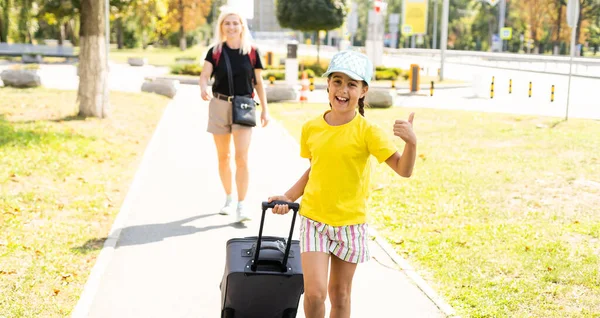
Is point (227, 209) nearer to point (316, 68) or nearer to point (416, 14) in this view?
point (316, 68)

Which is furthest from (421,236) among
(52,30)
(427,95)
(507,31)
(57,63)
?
(52,30)

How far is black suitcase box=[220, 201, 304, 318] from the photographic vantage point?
396cm

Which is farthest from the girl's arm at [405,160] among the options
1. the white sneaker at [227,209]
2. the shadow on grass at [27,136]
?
the shadow on grass at [27,136]

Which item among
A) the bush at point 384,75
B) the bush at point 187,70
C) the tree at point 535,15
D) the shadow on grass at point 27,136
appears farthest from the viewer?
the tree at point 535,15

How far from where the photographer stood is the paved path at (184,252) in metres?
5.14

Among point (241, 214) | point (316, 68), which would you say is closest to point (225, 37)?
point (241, 214)

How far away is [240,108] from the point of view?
7.06 metres

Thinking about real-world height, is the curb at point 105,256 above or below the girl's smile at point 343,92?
below

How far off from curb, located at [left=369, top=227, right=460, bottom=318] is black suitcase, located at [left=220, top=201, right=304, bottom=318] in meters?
1.35

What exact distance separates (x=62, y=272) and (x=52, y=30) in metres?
73.5

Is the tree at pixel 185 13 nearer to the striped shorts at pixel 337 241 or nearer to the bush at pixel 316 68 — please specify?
the bush at pixel 316 68

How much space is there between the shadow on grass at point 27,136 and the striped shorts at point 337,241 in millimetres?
8361

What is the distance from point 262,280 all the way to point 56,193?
17.2 ft

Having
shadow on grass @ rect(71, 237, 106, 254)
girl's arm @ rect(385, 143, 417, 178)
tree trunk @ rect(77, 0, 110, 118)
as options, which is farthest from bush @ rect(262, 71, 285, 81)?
girl's arm @ rect(385, 143, 417, 178)
